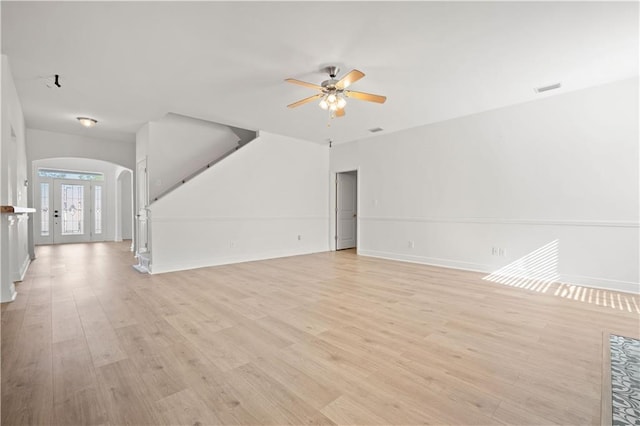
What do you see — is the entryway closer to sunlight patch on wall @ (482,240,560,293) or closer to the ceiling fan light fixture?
the ceiling fan light fixture

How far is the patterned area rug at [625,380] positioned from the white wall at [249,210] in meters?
5.48

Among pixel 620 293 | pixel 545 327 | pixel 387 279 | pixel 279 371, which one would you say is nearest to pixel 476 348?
pixel 545 327

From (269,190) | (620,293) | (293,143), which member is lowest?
(620,293)

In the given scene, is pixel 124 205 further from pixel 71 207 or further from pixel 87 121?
pixel 87 121

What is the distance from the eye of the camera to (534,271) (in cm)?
454

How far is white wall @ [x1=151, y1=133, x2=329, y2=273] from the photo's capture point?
5.30 m

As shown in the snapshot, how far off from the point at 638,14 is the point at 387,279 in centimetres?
377

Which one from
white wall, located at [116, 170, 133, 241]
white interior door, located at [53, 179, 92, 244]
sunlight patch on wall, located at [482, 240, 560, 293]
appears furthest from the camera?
white wall, located at [116, 170, 133, 241]

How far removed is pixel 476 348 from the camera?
7.39 feet

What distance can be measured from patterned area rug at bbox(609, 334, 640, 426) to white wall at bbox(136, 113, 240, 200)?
22.1ft

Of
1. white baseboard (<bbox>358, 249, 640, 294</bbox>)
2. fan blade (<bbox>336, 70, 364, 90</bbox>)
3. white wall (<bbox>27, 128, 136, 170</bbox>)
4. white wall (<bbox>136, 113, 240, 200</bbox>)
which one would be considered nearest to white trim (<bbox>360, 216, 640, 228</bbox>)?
white baseboard (<bbox>358, 249, 640, 294</bbox>)

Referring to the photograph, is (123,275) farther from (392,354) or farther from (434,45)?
(434,45)

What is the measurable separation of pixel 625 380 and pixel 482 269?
10.8 ft

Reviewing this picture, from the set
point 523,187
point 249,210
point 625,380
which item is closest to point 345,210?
point 249,210
